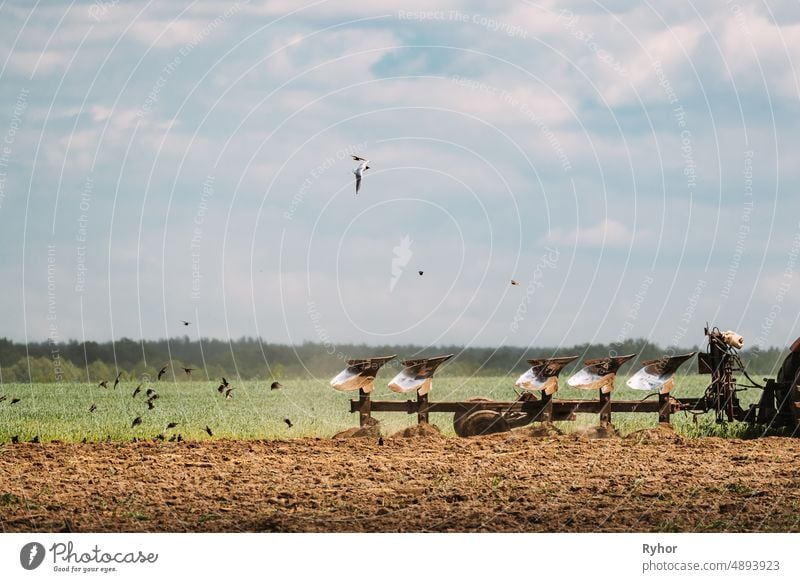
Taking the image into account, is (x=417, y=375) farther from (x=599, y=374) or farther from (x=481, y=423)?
(x=599, y=374)

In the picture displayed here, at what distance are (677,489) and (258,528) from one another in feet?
21.3

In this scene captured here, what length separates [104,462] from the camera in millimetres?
18609

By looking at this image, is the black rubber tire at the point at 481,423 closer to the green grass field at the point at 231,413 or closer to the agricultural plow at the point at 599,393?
the agricultural plow at the point at 599,393

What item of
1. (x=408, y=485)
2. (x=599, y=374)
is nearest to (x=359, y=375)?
(x=599, y=374)

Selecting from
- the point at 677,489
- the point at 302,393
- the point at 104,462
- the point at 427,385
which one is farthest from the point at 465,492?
the point at 302,393

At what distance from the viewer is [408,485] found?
52.1 feet

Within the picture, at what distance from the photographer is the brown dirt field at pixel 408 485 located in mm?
13703

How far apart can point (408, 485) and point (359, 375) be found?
17.9 feet

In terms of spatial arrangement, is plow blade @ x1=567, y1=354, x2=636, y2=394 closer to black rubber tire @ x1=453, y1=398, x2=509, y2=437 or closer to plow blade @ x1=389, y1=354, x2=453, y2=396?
black rubber tire @ x1=453, y1=398, x2=509, y2=437

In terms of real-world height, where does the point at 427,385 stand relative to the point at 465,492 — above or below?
above

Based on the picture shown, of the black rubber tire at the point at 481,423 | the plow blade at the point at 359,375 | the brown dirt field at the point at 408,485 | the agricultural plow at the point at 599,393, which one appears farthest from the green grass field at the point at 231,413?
the brown dirt field at the point at 408,485

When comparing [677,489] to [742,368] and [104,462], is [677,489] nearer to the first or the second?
[742,368]

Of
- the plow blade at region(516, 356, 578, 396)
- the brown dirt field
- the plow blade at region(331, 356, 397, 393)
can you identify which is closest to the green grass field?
the plow blade at region(331, 356, 397, 393)

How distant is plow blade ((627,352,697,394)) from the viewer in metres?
20.2
